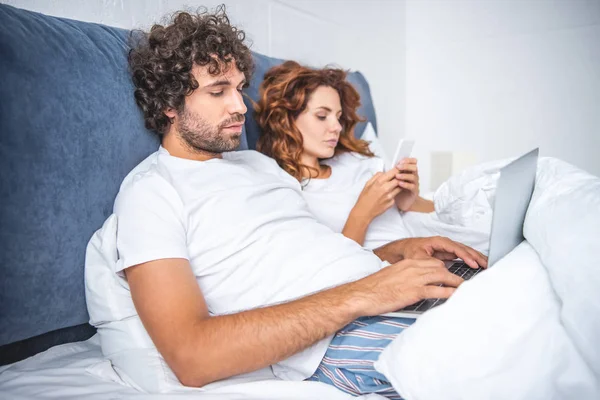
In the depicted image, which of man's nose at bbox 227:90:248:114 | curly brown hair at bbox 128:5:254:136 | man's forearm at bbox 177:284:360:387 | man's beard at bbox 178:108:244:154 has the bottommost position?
man's forearm at bbox 177:284:360:387

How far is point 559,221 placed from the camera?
85 cm

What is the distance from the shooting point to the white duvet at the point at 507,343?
68 cm

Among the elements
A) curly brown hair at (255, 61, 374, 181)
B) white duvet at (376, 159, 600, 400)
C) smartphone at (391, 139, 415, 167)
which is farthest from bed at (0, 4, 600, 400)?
curly brown hair at (255, 61, 374, 181)

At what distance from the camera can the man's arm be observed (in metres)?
0.82

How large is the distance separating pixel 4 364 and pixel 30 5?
76cm

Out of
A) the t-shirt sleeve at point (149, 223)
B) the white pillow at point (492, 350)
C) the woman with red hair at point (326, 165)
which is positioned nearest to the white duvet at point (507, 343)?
the white pillow at point (492, 350)

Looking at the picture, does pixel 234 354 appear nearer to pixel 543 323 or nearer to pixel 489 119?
pixel 543 323

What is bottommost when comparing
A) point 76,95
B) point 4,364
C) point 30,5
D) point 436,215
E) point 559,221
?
point 4,364

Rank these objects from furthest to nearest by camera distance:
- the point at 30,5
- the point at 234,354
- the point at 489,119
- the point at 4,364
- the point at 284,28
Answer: the point at 489,119 < the point at 284,28 < the point at 30,5 < the point at 4,364 < the point at 234,354

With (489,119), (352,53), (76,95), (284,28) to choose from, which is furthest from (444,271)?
(489,119)

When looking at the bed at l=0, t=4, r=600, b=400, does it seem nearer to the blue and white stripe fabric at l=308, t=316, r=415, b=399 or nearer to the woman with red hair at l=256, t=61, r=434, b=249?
the blue and white stripe fabric at l=308, t=316, r=415, b=399

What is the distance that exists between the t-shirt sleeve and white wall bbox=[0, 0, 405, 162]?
0.51 meters

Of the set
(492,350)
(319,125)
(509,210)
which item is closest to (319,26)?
(319,125)

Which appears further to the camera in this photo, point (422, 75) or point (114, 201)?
point (422, 75)
